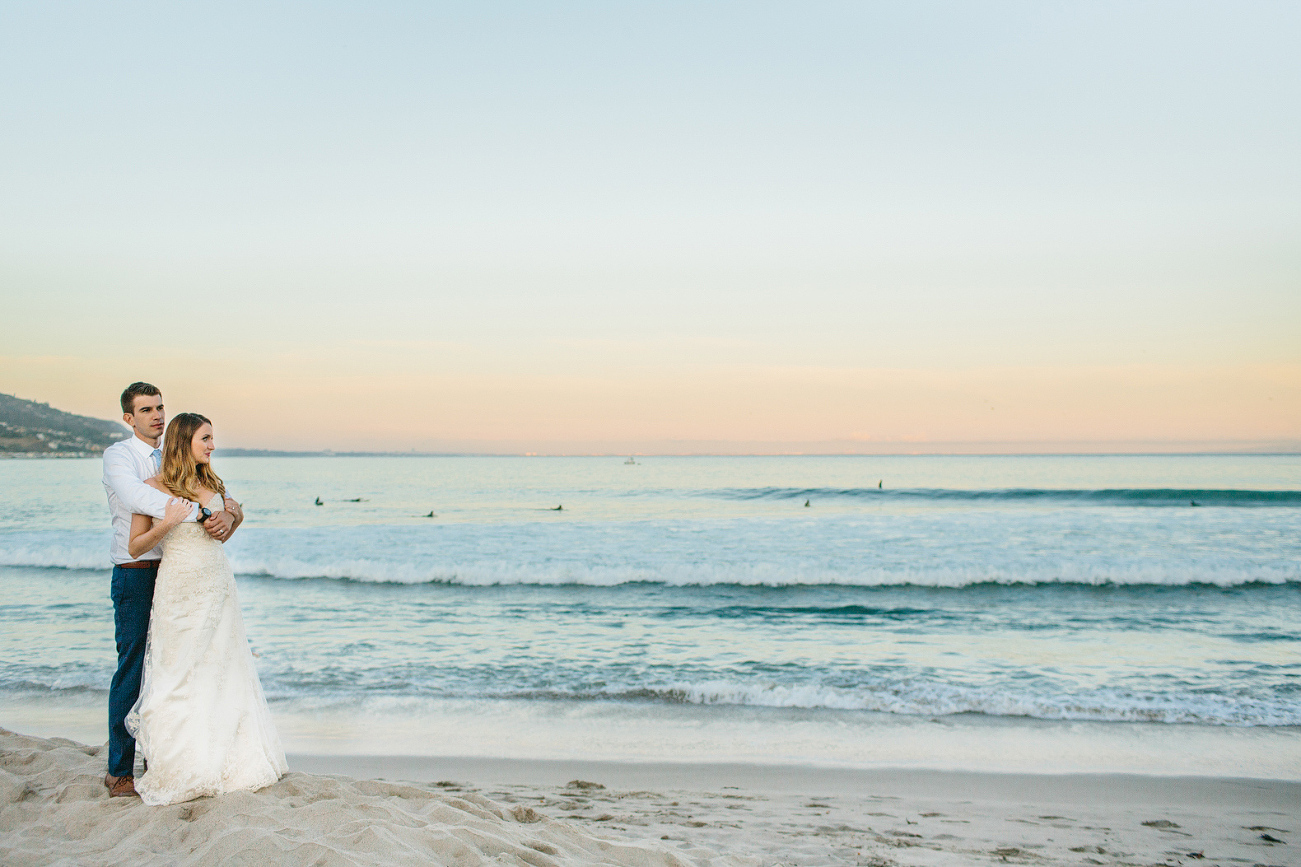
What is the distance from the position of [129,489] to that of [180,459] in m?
0.27

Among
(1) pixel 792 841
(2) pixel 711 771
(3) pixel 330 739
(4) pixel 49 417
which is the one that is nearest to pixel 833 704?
(2) pixel 711 771

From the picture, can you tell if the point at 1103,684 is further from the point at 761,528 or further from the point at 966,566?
the point at 761,528

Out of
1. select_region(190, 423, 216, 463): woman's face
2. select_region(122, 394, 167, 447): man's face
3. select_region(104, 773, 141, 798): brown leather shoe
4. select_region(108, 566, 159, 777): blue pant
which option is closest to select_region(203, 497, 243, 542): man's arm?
select_region(190, 423, 216, 463): woman's face

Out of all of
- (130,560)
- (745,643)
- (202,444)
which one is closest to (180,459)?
(202,444)

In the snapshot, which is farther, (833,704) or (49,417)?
(49,417)

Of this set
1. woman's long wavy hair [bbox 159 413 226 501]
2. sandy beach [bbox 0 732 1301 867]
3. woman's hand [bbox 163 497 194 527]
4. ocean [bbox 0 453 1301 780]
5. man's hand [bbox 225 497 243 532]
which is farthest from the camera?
ocean [bbox 0 453 1301 780]

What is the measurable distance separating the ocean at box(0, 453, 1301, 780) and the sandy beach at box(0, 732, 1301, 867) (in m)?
0.43

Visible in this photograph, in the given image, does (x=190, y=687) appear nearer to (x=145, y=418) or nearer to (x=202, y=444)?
(x=202, y=444)

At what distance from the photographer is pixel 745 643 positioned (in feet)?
32.1

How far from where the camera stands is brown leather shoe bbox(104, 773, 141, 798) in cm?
409

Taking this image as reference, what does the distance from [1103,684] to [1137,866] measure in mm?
4317

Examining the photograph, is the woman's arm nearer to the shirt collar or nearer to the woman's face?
the woman's face

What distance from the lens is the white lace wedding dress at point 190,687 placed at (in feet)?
12.8

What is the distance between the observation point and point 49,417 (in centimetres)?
1245
